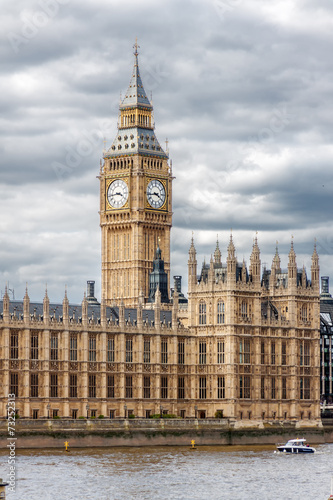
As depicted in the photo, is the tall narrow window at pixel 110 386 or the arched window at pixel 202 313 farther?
the arched window at pixel 202 313

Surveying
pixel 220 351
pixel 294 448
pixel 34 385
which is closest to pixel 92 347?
pixel 34 385

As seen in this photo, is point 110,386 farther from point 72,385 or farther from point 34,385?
point 34,385

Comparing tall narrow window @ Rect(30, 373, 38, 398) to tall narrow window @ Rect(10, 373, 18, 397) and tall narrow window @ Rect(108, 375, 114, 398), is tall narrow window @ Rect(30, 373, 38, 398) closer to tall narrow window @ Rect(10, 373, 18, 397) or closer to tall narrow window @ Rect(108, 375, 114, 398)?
tall narrow window @ Rect(10, 373, 18, 397)

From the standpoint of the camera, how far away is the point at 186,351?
184 m

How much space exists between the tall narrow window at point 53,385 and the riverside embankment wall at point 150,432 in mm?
11158

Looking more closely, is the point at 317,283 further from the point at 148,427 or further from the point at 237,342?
the point at 148,427

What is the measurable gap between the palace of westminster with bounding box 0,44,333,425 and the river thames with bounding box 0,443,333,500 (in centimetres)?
1638

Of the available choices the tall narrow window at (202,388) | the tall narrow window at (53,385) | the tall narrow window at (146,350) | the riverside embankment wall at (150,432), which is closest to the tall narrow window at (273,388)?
the riverside embankment wall at (150,432)

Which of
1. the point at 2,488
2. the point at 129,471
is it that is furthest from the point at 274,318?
the point at 2,488

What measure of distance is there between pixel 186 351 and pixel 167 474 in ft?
170

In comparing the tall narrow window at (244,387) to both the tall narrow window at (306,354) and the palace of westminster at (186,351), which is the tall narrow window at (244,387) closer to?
the palace of westminster at (186,351)

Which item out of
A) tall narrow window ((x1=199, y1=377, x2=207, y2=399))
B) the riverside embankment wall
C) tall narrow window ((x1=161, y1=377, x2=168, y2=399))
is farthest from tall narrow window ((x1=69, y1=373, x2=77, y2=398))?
tall narrow window ((x1=199, y1=377, x2=207, y2=399))

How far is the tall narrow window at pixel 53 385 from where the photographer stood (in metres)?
171

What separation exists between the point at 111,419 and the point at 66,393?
10389 mm
